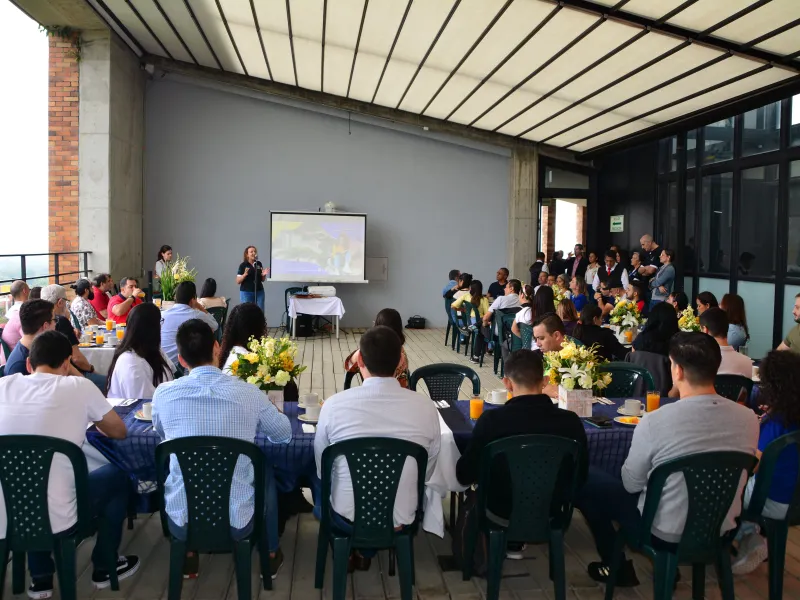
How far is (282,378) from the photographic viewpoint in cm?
338

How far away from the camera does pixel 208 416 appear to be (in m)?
2.78

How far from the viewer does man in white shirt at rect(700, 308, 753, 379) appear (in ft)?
14.4

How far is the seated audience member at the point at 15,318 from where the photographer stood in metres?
5.29

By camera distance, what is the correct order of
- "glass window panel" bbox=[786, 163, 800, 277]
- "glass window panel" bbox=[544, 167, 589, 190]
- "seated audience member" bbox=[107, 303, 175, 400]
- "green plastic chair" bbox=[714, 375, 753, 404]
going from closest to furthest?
"seated audience member" bbox=[107, 303, 175, 400] → "green plastic chair" bbox=[714, 375, 753, 404] → "glass window panel" bbox=[786, 163, 800, 277] → "glass window panel" bbox=[544, 167, 589, 190]

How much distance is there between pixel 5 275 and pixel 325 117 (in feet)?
23.0

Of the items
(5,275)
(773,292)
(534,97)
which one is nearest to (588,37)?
(534,97)

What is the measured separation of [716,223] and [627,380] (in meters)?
6.89

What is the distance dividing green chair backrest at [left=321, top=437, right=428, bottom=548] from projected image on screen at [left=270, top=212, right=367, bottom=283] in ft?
33.3

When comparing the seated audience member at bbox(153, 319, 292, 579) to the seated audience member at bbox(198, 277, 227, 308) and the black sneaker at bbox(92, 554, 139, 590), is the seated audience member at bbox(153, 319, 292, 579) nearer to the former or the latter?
the black sneaker at bbox(92, 554, 139, 590)

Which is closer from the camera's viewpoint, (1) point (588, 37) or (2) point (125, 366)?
(2) point (125, 366)

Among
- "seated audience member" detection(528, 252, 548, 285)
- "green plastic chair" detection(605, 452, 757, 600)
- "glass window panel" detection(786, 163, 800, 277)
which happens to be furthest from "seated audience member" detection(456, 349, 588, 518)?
"seated audience member" detection(528, 252, 548, 285)

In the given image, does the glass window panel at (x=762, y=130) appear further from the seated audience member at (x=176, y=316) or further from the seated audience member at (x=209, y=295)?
the seated audience member at (x=176, y=316)

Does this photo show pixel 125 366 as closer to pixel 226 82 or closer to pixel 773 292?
pixel 773 292

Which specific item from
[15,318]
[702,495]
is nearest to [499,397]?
[702,495]
